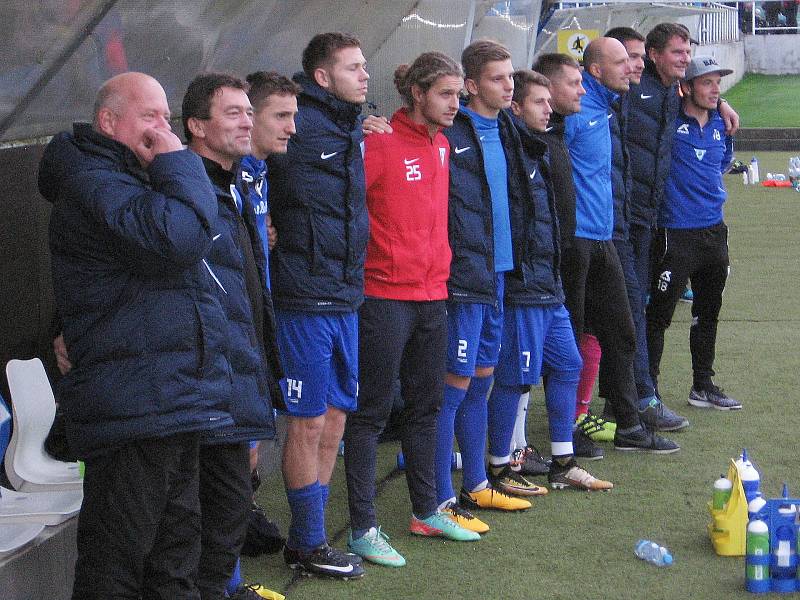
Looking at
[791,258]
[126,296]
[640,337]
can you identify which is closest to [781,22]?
[791,258]

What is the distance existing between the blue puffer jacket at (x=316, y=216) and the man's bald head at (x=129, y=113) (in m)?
1.28

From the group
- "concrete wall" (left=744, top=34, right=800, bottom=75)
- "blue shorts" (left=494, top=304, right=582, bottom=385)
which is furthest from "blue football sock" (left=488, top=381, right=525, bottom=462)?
"concrete wall" (left=744, top=34, right=800, bottom=75)

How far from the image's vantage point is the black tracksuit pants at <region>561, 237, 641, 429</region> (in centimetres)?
674

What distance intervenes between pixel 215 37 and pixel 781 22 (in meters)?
54.3

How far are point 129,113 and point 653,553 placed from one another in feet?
8.94

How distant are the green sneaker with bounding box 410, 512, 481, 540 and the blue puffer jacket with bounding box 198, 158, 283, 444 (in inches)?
53.3

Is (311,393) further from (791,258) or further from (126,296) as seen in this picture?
(791,258)

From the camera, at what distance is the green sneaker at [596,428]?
23.9 feet

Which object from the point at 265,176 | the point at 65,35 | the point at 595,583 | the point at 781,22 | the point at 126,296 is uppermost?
the point at 781,22

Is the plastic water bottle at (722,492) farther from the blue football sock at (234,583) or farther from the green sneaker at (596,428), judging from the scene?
the blue football sock at (234,583)

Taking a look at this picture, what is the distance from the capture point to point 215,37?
6258 millimetres

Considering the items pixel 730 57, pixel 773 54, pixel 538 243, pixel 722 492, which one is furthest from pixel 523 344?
pixel 773 54

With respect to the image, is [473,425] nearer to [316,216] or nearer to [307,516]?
[307,516]

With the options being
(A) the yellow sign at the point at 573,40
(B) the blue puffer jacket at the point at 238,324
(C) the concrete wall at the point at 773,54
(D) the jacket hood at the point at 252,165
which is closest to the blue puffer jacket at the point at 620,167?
(D) the jacket hood at the point at 252,165
